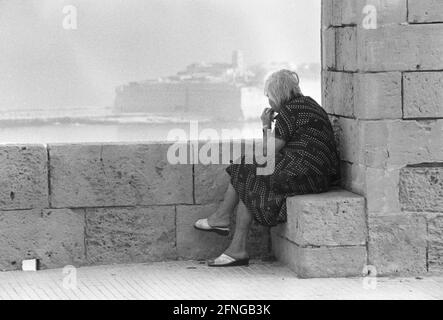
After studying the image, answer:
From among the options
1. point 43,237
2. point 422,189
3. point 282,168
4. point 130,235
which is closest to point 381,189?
point 422,189

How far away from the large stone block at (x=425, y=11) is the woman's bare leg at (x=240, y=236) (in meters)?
1.67

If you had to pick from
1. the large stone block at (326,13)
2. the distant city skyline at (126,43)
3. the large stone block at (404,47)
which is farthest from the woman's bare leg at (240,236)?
the distant city skyline at (126,43)

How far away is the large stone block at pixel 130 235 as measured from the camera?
584 centimetres

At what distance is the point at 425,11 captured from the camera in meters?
5.26

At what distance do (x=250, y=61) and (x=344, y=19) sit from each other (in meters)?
29.4

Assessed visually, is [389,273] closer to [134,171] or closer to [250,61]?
[134,171]

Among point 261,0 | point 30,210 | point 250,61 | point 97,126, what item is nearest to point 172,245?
point 30,210

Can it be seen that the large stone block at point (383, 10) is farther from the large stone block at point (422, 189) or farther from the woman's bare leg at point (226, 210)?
the woman's bare leg at point (226, 210)

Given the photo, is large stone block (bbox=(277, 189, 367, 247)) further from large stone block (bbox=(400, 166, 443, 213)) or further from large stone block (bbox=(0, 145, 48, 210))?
large stone block (bbox=(0, 145, 48, 210))

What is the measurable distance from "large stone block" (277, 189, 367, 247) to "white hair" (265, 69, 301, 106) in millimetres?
676

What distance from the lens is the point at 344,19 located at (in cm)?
557

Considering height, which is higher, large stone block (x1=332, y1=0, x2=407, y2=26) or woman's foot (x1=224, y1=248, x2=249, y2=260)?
large stone block (x1=332, y1=0, x2=407, y2=26)

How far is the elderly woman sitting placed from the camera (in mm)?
5516

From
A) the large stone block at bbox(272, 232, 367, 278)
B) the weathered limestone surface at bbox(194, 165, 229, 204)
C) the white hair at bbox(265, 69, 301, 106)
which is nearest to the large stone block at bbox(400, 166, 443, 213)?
the large stone block at bbox(272, 232, 367, 278)
